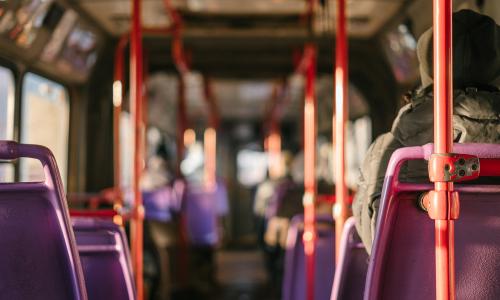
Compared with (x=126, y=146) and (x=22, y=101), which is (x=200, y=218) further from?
(x=22, y=101)

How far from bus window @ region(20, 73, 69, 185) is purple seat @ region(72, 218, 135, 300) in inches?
50.2

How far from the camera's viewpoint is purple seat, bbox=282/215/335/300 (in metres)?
3.22

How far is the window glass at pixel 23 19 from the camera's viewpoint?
3359mm

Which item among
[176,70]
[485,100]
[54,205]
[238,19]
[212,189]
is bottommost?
[212,189]

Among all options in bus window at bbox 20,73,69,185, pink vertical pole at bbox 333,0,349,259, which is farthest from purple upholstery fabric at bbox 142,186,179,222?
pink vertical pole at bbox 333,0,349,259

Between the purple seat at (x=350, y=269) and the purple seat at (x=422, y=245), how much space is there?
52 centimetres

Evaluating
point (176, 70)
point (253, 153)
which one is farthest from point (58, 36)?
point (253, 153)

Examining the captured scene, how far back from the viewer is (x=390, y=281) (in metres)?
1.62

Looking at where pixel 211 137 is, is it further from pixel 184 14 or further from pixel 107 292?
pixel 107 292

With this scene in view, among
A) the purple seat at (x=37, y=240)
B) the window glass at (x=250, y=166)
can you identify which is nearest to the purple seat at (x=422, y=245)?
the purple seat at (x=37, y=240)

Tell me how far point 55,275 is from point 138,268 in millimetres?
1193

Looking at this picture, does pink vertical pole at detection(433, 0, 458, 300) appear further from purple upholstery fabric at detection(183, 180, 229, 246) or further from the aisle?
purple upholstery fabric at detection(183, 180, 229, 246)

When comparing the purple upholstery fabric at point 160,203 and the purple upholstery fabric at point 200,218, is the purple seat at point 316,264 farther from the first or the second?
the purple upholstery fabric at point 200,218

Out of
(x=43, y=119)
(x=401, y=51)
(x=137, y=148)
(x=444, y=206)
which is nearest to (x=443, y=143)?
(x=444, y=206)
